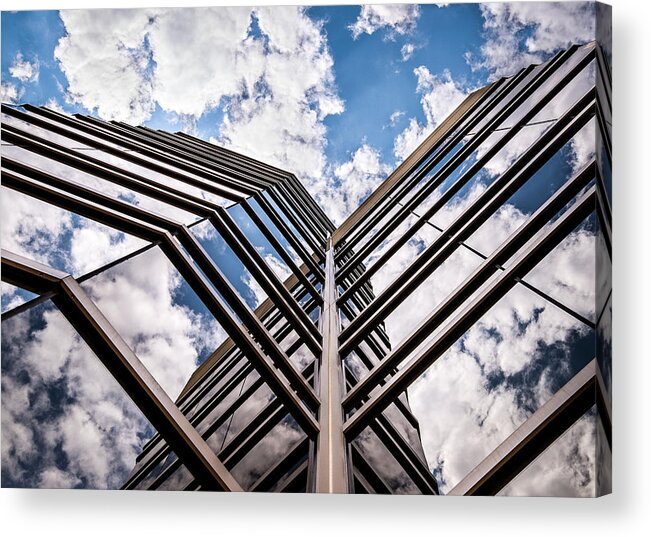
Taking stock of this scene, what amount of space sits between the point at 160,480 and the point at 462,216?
3982mm

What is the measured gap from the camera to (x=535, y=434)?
3984 millimetres

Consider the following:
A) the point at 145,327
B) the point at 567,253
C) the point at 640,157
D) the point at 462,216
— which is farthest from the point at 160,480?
the point at 640,157

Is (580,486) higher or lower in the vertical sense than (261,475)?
lower

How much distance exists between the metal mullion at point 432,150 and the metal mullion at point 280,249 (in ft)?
7.51

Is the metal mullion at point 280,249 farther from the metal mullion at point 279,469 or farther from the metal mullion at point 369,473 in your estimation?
the metal mullion at point 369,473

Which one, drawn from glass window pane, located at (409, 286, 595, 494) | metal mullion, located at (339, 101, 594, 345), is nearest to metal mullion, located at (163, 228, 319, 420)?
glass window pane, located at (409, 286, 595, 494)

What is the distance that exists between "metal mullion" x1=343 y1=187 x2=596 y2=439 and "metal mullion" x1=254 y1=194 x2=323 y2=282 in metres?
3.69

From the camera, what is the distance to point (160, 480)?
4.47 m

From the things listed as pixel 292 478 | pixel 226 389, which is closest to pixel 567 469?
pixel 292 478

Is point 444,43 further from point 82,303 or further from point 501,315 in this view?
point 82,303

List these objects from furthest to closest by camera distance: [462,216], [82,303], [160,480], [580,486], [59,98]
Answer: [462,216] < [59,98] < [160,480] < [580,486] < [82,303]

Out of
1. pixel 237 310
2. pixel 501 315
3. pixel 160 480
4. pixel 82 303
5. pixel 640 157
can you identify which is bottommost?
pixel 501 315

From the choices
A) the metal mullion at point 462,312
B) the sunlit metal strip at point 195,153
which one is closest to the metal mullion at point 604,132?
the metal mullion at point 462,312

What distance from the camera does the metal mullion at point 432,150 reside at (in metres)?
8.36
